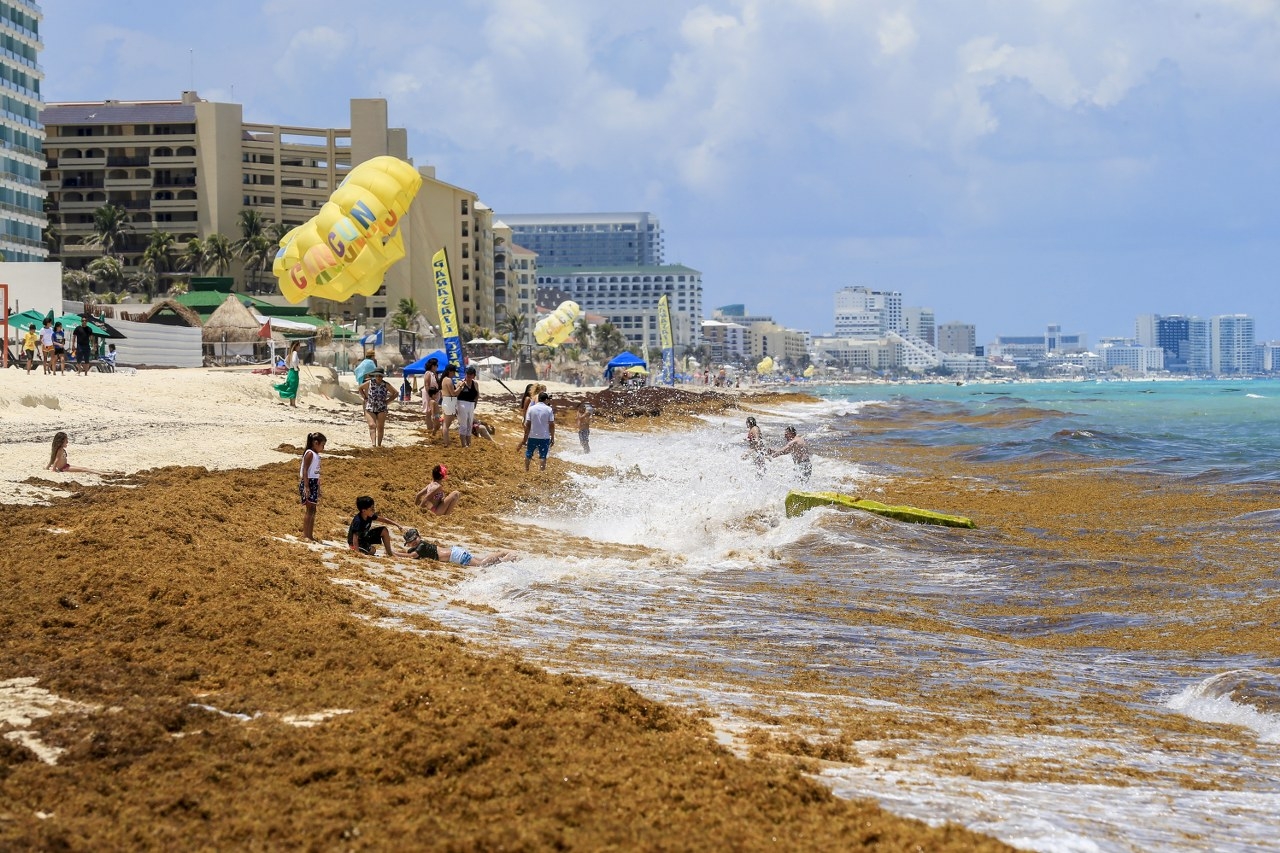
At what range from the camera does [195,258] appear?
94.1 meters

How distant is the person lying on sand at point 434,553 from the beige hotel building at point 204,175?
85.3 meters

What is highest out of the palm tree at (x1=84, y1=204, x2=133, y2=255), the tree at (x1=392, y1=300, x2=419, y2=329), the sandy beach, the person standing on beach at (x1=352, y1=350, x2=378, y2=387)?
the palm tree at (x1=84, y1=204, x2=133, y2=255)

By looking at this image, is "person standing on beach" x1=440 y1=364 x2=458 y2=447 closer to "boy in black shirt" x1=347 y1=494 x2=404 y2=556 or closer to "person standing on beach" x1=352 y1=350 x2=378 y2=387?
"person standing on beach" x1=352 y1=350 x2=378 y2=387

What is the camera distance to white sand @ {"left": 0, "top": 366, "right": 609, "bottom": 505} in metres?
15.9

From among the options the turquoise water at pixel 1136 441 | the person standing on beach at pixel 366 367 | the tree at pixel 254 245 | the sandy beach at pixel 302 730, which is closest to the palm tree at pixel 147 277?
the tree at pixel 254 245

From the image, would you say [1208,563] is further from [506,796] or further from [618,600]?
[506,796]

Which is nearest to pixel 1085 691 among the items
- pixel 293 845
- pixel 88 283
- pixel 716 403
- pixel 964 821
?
pixel 964 821

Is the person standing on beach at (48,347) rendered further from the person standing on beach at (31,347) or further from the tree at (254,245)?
the tree at (254,245)

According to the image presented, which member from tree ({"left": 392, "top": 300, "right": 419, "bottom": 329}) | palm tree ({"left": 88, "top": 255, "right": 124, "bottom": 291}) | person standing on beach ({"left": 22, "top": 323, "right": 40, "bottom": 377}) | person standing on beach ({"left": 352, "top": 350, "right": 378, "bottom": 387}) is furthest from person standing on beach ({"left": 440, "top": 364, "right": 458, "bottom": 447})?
palm tree ({"left": 88, "top": 255, "right": 124, "bottom": 291})

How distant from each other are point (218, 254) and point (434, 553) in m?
87.4

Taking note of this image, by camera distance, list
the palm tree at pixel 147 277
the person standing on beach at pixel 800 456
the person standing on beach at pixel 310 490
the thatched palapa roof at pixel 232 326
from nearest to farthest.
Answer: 1. the person standing on beach at pixel 310 490
2. the person standing on beach at pixel 800 456
3. the thatched palapa roof at pixel 232 326
4. the palm tree at pixel 147 277

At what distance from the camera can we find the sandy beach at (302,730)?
4.75 metres

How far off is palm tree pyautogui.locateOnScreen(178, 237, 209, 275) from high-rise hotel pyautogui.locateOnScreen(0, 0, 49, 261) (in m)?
25.9

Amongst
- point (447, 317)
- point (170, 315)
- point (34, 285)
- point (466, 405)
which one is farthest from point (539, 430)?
point (170, 315)
